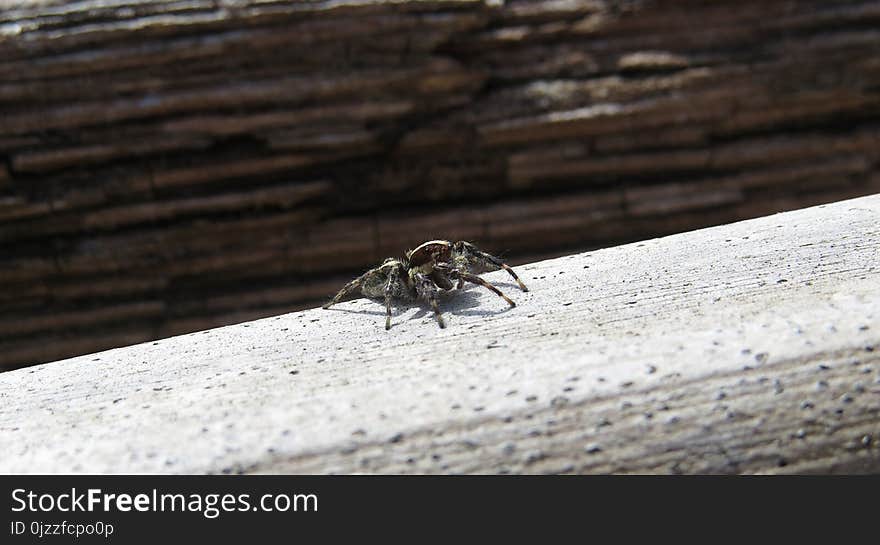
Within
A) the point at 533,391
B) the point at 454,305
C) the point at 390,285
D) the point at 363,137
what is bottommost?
the point at 533,391

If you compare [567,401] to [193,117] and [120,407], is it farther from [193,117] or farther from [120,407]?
[193,117]

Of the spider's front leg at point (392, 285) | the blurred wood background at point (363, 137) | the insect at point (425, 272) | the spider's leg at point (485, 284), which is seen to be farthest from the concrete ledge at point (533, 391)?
the blurred wood background at point (363, 137)

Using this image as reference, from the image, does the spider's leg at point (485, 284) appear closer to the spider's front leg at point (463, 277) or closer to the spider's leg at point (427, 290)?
the spider's front leg at point (463, 277)

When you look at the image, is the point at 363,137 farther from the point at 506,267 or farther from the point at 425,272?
the point at 506,267

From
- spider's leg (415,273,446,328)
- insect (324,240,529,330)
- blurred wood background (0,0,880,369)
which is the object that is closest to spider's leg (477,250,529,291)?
insect (324,240,529,330)

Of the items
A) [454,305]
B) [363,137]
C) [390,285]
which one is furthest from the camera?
[363,137]

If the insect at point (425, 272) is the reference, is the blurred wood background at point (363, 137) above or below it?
above

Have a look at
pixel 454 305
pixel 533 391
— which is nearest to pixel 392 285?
pixel 454 305
